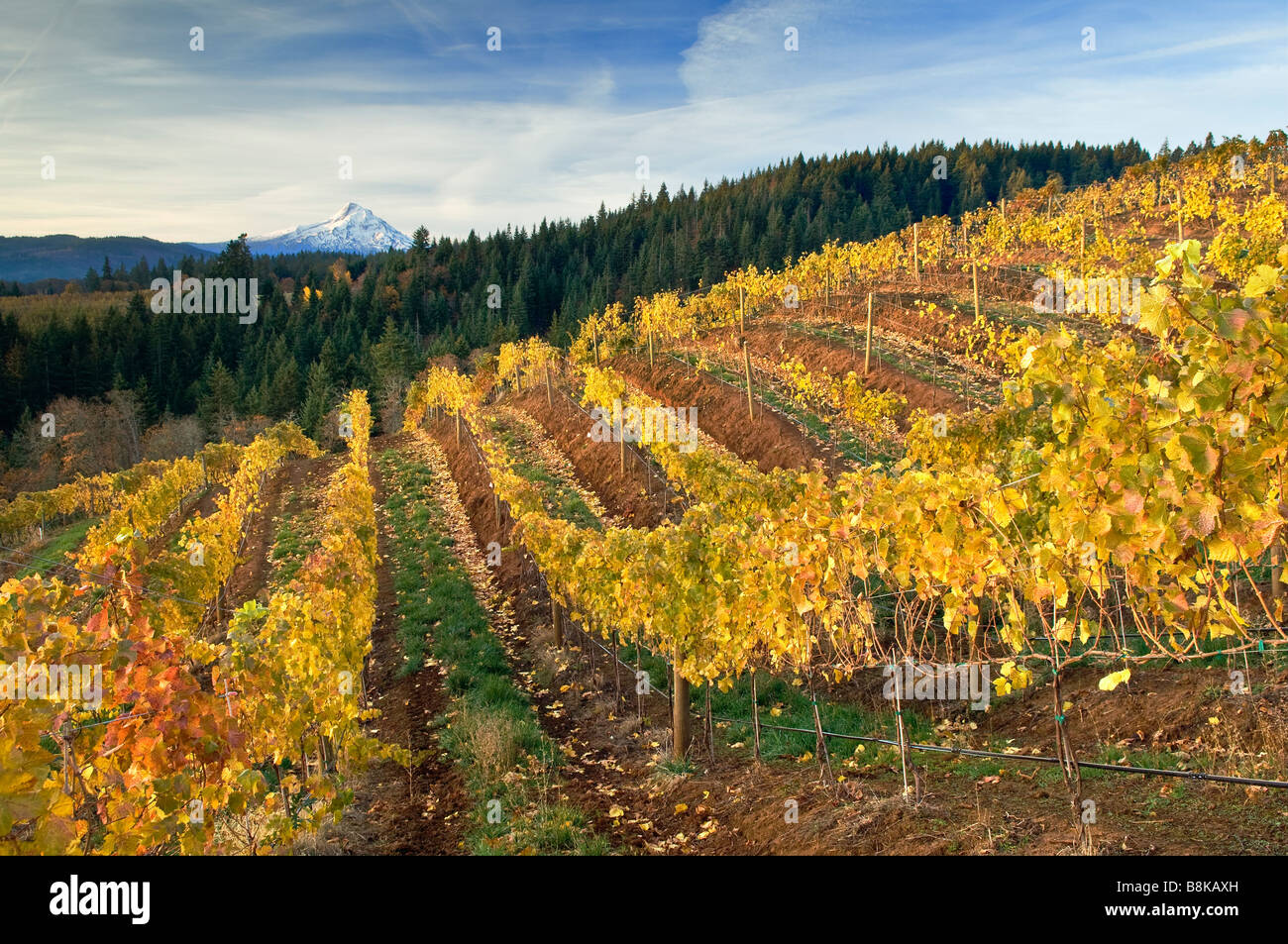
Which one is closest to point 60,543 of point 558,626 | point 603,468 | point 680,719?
point 603,468

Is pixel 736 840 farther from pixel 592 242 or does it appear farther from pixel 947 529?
pixel 592 242

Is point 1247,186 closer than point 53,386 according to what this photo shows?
Yes

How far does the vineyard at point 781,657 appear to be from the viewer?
2646 millimetres

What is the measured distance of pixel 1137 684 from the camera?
6.90 metres

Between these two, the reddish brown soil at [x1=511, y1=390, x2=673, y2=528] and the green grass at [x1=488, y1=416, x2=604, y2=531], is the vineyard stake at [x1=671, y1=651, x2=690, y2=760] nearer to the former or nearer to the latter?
the reddish brown soil at [x1=511, y1=390, x2=673, y2=528]

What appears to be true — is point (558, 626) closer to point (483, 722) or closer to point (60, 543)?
point (483, 722)

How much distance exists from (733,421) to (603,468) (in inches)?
153

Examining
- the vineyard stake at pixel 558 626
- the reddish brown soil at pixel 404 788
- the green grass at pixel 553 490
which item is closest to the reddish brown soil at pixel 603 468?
the green grass at pixel 553 490

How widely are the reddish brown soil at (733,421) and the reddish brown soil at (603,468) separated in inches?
107

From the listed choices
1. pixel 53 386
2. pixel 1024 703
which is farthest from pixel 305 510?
pixel 53 386

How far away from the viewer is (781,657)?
25.9ft

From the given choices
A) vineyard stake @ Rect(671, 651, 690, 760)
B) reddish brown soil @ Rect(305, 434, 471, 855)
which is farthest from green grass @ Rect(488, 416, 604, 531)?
vineyard stake @ Rect(671, 651, 690, 760)

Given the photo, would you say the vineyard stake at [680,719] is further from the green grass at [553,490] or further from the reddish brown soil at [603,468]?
the green grass at [553,490]
